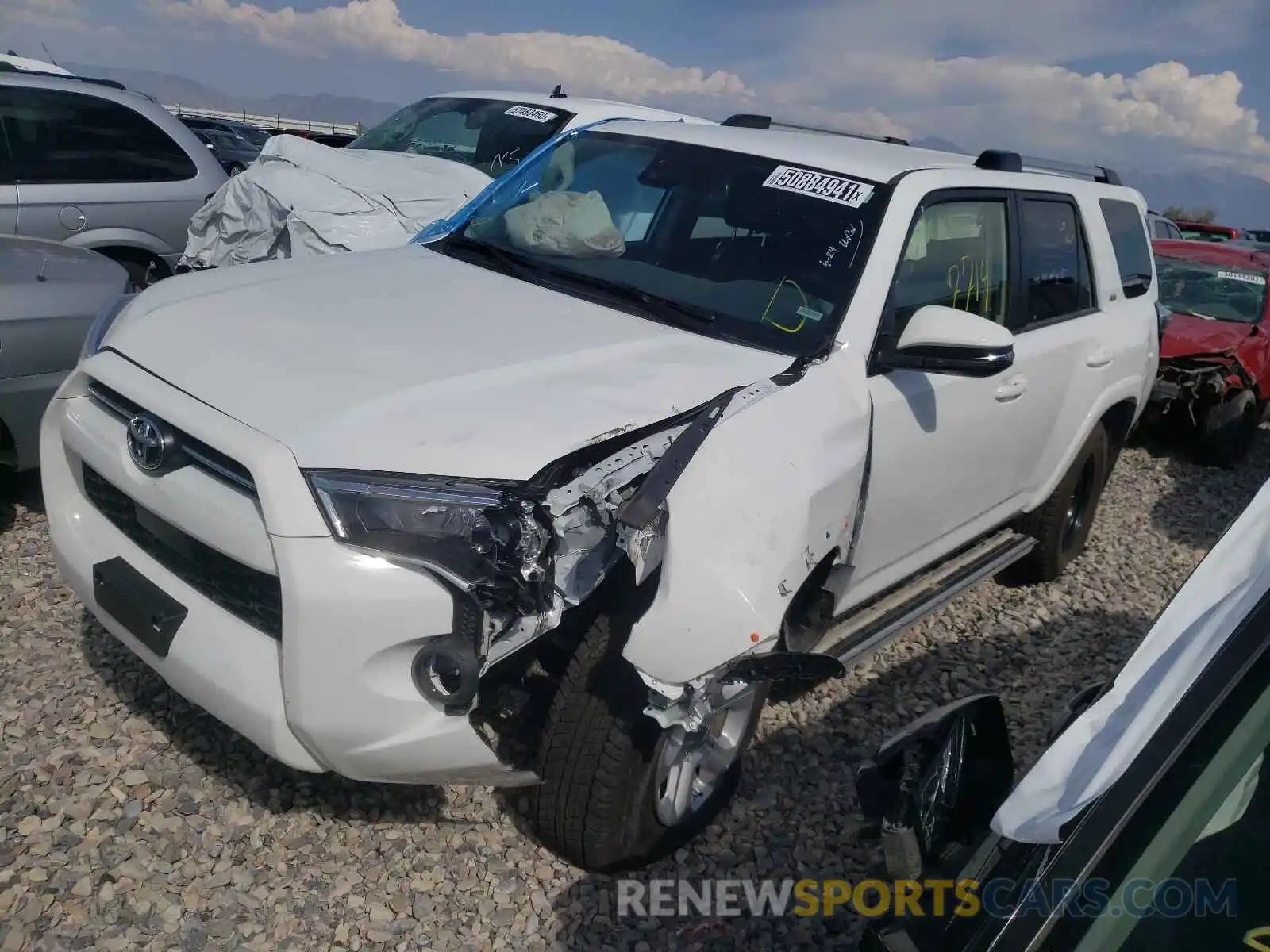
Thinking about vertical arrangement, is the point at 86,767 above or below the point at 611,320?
below

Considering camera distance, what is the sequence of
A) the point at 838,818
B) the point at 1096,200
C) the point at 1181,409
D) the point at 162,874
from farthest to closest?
the point at 1181,409 → the point at 1096,200 → the point at 838,818 → the point at 162,874

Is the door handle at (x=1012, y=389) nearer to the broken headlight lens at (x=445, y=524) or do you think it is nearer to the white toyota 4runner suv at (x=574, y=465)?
the white toyota 4runner suv at (x=574, y=465)

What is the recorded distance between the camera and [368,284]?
126 inches

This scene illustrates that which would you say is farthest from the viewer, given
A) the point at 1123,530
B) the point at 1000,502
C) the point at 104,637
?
the point at 1123,530

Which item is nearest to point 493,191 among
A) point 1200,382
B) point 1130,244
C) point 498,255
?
point 498,255

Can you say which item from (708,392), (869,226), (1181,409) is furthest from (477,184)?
(1181,409)

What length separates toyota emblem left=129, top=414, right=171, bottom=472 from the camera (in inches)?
93.7

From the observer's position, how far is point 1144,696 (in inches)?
53.0

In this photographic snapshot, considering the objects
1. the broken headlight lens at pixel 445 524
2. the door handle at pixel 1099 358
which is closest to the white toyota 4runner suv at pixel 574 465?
the broken headlight lens at pixel 445 524

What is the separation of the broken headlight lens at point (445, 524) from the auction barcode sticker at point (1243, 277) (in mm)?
8446

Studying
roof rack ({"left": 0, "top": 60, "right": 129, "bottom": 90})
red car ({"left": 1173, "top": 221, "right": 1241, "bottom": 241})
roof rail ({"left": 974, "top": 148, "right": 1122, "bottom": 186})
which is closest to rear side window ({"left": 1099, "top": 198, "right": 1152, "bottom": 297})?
roof rail ({"left": 974, "top": 148, "right": 1122, "bottom": 186})

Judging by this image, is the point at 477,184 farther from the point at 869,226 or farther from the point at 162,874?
the point at 162,874

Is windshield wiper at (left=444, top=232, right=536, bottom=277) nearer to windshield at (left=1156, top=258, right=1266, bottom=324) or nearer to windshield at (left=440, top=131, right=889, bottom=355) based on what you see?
windshield at (left=440, top=131, right=889, bottom=355)

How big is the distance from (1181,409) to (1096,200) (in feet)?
13.4
